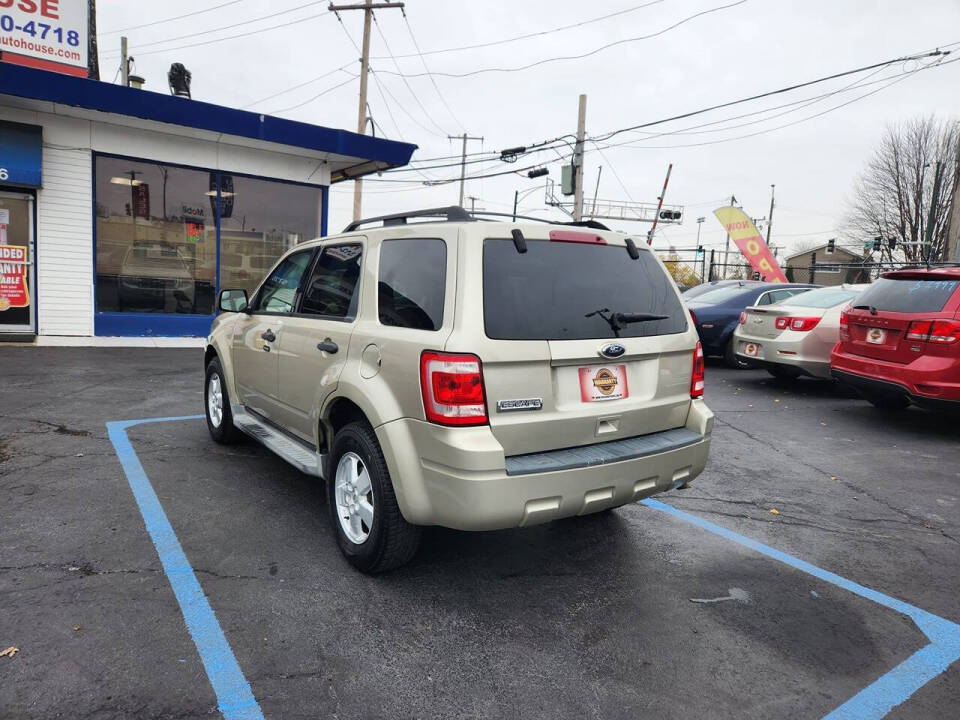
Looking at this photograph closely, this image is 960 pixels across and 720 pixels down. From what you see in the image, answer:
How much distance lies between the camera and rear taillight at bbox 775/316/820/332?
28.6ft

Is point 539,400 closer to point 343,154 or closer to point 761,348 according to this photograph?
point 761,348

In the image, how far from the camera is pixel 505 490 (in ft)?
9.17

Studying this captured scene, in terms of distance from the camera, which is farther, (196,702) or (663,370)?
(663,370)

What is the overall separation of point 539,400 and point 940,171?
48.9 metres

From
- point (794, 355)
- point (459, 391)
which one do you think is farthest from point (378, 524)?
point (794, 355)

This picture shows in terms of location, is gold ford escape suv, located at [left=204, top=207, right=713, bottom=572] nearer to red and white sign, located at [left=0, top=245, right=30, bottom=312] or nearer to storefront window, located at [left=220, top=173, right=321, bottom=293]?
red and white sign, located at [left=0, top=245, right=30, bottom=312]

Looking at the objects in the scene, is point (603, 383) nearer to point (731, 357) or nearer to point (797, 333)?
point (797, 333)

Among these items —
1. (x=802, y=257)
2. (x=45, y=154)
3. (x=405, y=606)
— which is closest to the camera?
(x=405, y=606)

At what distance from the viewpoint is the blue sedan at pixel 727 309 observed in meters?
11.2

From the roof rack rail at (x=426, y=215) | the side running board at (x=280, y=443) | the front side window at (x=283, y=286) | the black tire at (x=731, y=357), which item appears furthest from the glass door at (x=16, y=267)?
the black tire at (x=731, y=357)

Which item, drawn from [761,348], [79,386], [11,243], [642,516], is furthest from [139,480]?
[11,243]

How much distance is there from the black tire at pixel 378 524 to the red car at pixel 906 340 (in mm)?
5645

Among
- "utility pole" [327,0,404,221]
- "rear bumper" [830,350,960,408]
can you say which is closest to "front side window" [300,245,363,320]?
"rear bumper" [830,350,960,408]

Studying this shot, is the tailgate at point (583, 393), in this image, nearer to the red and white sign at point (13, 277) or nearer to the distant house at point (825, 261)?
the red and white sign at point (13, 277)
